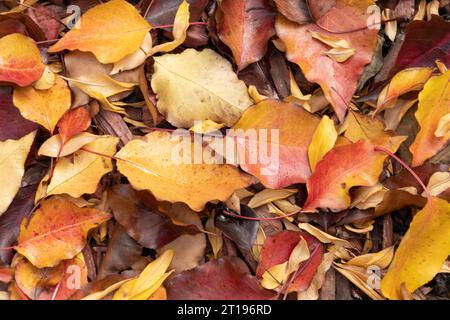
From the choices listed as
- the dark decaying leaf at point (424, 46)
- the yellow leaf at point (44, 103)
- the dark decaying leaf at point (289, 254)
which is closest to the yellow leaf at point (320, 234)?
the dark decaying leaf at point (289, 254)

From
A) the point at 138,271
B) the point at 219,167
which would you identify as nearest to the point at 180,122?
the point at 219,167

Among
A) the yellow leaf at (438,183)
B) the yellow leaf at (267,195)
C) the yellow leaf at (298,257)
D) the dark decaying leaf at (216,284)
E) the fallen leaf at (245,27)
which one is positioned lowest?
the dark decaying leaf at (216,284)

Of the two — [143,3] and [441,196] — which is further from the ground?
[143,3]

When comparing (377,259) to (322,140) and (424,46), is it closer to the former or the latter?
(322,140)

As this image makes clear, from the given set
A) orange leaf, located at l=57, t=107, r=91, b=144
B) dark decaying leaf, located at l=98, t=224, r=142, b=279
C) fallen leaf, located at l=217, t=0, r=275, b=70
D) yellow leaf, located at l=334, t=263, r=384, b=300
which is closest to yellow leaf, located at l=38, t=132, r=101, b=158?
orange leaf, located at l=57, t=107, r=91, b=144

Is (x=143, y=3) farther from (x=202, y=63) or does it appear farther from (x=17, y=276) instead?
(x=17, y=276)

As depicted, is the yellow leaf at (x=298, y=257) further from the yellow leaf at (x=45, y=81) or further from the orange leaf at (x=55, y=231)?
the yellow leaf at (x=45, y=81)
